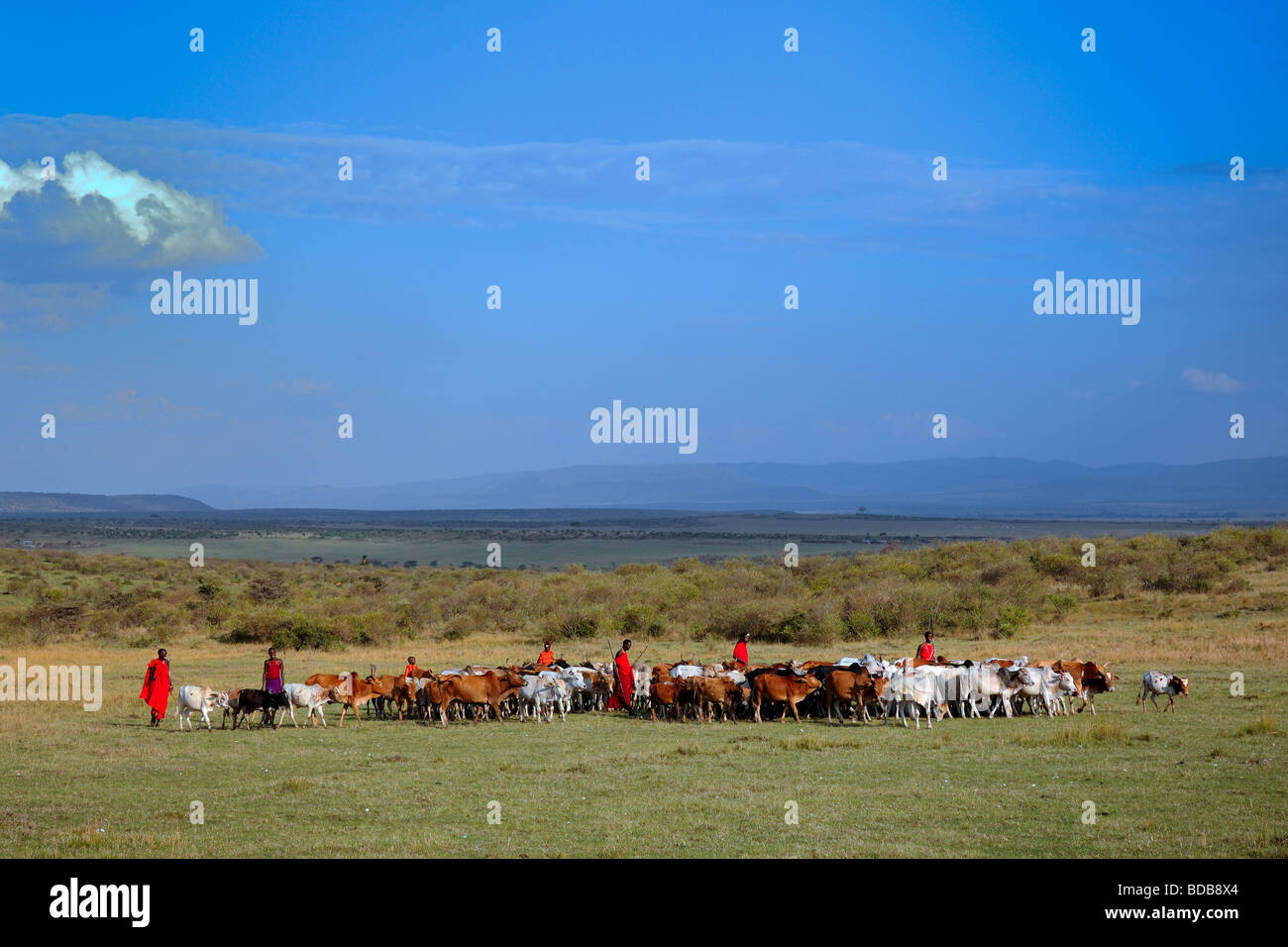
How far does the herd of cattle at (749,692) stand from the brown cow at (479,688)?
0.02 meters

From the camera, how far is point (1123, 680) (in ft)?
77.0

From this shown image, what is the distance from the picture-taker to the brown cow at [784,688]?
1995 cm

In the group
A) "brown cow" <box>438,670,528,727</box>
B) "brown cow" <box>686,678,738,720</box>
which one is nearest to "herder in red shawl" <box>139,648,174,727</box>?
"brown cow" <box>438,670,528,727</box>

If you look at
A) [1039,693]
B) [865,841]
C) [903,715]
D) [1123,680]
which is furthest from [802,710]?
[865,841]

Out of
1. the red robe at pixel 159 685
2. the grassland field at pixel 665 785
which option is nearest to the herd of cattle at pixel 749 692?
the red robe at pixel 159 685

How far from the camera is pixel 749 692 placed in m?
20.4

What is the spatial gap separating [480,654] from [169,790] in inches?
775

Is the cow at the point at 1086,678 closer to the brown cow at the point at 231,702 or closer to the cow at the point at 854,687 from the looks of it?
the cow at the point at 854,687

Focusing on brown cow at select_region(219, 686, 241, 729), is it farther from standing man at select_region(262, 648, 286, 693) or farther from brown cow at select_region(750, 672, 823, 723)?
brown cow at select_region(750, 672, 823, 723)

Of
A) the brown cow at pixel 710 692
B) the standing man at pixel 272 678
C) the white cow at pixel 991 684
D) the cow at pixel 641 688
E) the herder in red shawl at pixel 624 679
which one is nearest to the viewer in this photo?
the white cow at pixel 991 684

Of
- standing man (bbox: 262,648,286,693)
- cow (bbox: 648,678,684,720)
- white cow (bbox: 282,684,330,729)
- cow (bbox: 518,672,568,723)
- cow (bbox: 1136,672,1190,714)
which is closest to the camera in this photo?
cow (bbox: 1136,672,1190,714)

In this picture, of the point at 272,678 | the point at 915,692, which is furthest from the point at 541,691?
the point at 915,692

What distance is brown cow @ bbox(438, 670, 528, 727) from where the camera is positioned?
20078 mm

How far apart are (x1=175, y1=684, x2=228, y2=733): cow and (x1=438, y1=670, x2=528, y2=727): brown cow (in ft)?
12.8
